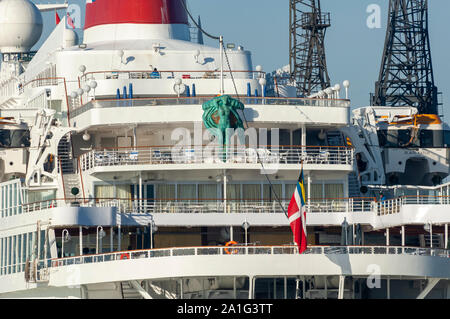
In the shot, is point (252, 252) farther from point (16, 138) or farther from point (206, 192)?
point (16, 138)

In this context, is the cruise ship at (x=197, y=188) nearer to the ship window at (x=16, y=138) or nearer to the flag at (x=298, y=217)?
the ship window at (x=16, y=138)

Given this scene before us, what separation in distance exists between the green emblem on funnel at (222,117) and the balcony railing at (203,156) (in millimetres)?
713

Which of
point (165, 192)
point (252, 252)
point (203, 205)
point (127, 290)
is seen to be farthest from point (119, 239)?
point (252, 252)

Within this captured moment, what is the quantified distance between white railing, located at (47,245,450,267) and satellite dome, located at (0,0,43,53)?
36819 millimetres

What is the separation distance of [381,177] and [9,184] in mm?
18334

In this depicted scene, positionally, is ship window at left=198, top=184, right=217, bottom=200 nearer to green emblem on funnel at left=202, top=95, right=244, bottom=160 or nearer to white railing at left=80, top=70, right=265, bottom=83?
green emblem on funnel at left=202, top=95, right=244, bottom=160

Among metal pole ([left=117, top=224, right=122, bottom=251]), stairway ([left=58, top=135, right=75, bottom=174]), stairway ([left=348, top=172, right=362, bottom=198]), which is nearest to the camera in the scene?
metal pole ([left=117, top=224, right=122, bottom=251])

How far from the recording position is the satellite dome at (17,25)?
8756cm

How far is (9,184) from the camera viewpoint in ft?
199

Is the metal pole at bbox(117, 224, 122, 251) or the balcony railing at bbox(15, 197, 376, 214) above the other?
the balcony railing at bbox(15, 197, 376, 214)

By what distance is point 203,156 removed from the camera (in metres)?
58.3

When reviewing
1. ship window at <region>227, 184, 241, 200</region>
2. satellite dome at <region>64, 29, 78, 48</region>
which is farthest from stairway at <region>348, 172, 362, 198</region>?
satellite dome at <region>64, 29, 78, 48</region>

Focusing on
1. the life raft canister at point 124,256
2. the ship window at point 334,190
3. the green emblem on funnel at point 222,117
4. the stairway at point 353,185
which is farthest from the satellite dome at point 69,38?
the life raft canister at point 124,256

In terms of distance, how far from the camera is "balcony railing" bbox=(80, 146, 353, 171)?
58250 millimetres
